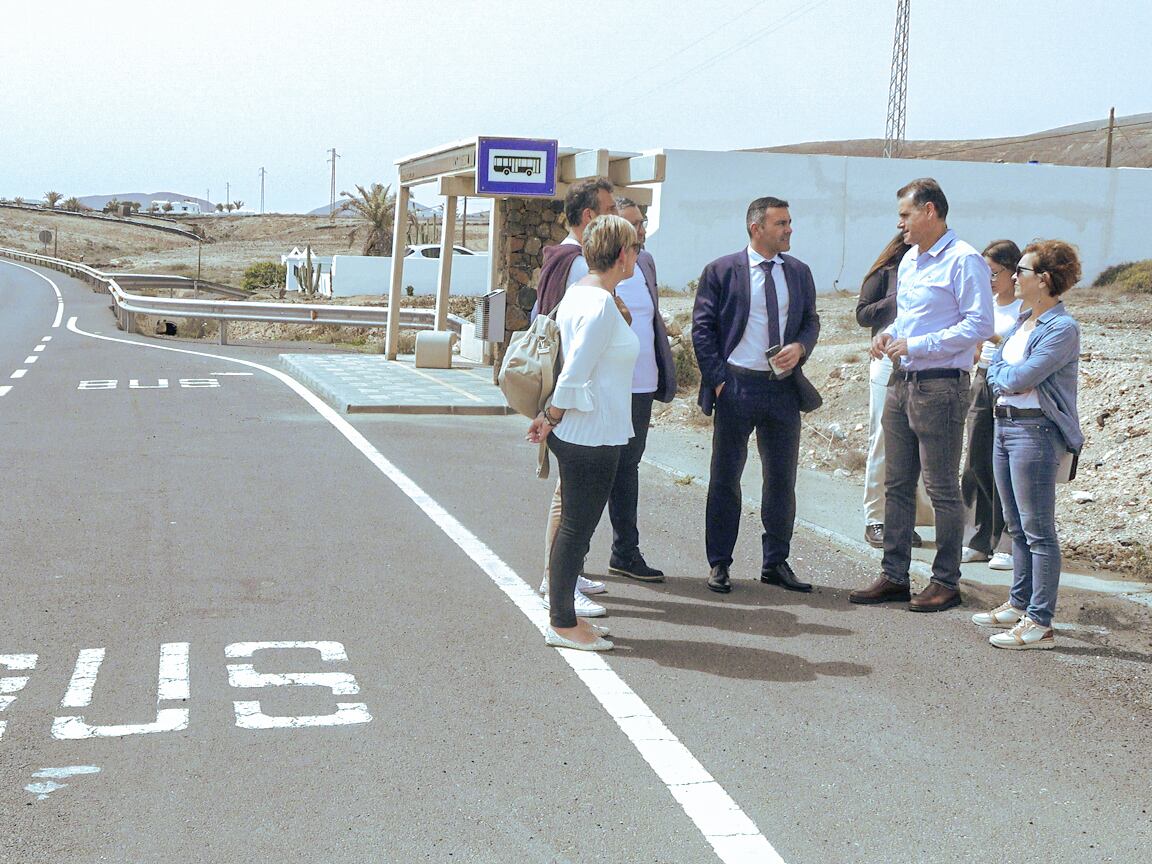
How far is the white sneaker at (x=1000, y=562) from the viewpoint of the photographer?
7.57 m

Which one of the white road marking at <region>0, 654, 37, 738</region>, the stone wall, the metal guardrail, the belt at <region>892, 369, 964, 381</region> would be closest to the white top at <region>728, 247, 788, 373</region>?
the belt at <region>892, 369, 964, 381</region>

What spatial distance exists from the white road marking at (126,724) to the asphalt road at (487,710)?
2 centimetres

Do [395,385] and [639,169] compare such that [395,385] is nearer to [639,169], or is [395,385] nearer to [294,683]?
[639,169]

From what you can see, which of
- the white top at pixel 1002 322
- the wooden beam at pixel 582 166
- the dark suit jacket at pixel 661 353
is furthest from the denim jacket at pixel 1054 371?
the wooden beam at pixel 582 166

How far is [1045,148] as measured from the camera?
162 meters

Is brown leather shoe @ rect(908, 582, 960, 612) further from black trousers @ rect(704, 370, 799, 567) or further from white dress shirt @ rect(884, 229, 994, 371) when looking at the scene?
white dress shirt @ rect(884, 229, 994, 371)

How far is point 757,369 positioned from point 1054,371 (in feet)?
5.15

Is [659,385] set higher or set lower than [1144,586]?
higher

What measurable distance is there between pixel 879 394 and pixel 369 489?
3.80 metres

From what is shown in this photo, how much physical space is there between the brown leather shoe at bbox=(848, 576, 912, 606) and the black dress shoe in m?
0.30

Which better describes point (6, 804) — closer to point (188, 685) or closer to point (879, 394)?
point (188, 685)

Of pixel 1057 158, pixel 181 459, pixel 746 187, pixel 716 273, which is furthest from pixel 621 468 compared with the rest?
pixel 1057 158

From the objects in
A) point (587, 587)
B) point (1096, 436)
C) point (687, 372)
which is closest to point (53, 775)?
point (587, 587)

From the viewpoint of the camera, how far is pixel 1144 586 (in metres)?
7.21
